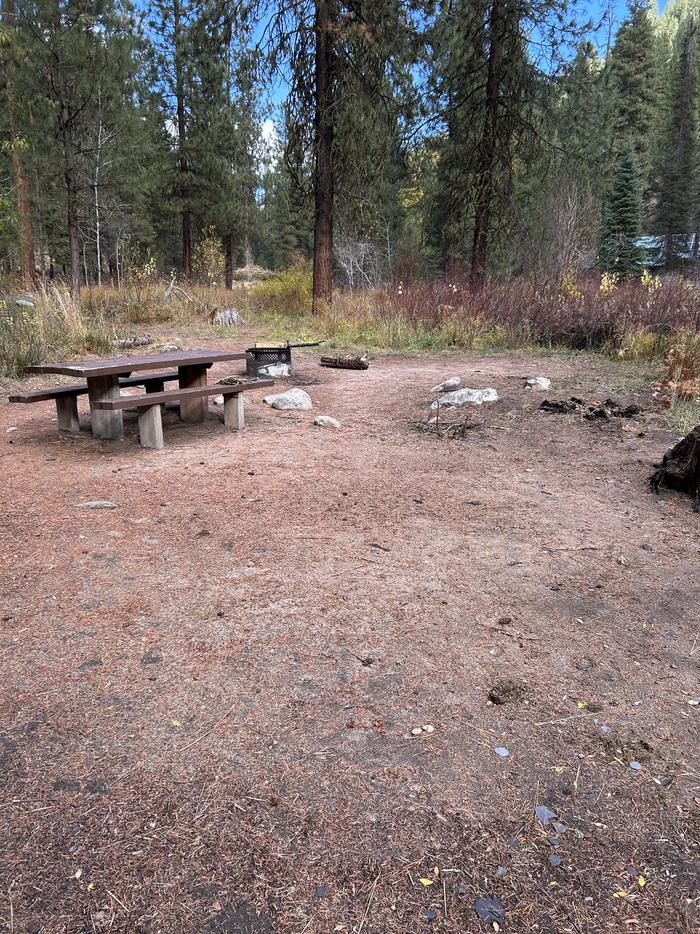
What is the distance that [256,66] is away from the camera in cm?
1128

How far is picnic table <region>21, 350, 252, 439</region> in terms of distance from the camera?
13.3 ft

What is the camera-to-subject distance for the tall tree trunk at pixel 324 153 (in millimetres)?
11039

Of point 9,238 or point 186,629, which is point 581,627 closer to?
point 186,629

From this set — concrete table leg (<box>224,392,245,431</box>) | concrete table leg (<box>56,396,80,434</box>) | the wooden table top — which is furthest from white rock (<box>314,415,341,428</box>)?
concrete table leg (<box>56,396,80,434</box>)

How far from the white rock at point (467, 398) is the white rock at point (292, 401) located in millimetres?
1193

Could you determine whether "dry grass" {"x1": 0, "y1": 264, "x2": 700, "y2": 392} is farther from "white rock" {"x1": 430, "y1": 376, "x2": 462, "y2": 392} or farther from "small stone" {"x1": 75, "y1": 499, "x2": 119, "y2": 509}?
"small stone" {"x1": 75, "y1": 499, "x2": 119, "y2": 509}

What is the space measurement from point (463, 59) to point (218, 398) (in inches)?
380

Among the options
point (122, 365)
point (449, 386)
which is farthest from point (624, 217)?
point (122, 365)

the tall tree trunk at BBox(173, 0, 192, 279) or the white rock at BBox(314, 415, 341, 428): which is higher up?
the tall tree trunk at BBox(173, 0, 192, 279)

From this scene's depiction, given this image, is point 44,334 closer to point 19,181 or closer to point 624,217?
point 19,181

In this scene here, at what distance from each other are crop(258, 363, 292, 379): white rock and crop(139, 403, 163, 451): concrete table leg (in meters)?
2.72

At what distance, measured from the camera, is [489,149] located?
40.3 ft

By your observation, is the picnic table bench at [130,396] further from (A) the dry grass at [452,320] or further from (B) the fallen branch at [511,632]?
(B) the fallen branch at [511,632]

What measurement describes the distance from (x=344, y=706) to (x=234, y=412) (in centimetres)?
351
